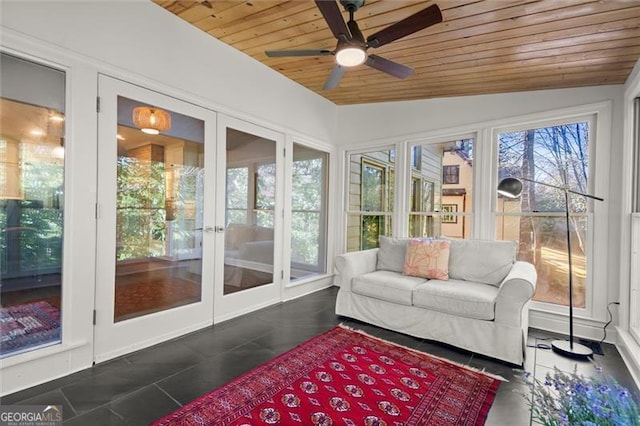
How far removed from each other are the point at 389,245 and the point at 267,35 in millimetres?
2610

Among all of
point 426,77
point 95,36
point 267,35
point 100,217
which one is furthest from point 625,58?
point 100,217

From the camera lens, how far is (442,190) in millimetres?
3990

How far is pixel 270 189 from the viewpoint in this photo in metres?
3.85

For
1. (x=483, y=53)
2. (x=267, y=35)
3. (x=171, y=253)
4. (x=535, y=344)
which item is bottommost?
(x=535, y=344)

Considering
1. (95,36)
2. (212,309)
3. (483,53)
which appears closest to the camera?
(95,36)

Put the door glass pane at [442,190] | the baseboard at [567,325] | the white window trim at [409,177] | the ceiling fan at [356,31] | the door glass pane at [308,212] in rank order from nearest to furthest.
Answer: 1. the ceiling fan at [356,31]
2. the baseboard at [567,325]
3. the white window trim at [409,177]
4. the door glass pane at [442,190]
5. the door glass pane at [308,212]

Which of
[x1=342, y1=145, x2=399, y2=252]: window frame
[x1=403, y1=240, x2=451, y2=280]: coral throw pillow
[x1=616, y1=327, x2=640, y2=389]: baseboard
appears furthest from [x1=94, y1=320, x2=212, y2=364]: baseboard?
[x1=616, y1=327, x2=640, y2=389]: baseboard

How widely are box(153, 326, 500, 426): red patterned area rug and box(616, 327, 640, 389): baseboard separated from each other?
1048mm

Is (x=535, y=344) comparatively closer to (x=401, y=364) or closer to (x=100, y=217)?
(x=401, y=364)

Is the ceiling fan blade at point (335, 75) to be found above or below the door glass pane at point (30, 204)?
above

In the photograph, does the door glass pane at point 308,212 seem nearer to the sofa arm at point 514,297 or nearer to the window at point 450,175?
the window at point 450,175

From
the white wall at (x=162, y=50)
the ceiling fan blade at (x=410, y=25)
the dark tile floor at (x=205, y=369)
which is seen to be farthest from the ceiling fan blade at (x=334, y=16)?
the dark tile floor at (x=205, y=369)

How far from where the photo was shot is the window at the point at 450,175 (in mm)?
3879

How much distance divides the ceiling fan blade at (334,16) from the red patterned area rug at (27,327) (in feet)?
8.93
